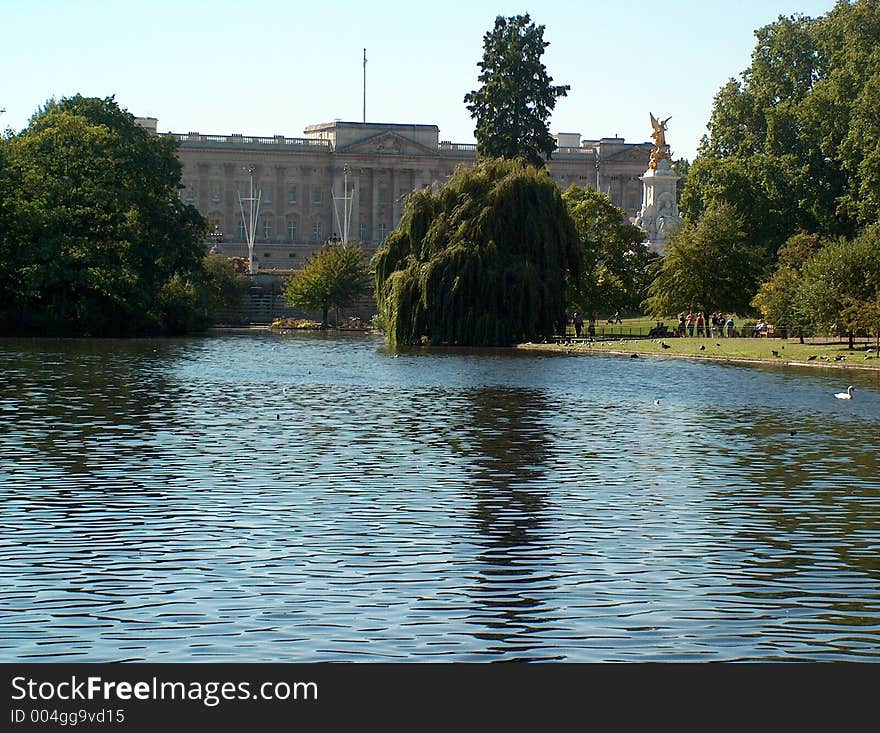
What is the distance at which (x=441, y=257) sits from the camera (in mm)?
70625

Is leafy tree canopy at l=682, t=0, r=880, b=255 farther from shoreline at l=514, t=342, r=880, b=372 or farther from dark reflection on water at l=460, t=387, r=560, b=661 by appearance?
dark reflection on water at l=460, t=387, r=560, b=661

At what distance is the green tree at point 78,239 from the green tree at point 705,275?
27.7m

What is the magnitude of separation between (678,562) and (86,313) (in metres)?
69.7

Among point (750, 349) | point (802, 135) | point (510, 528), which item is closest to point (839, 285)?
point (750, 349)

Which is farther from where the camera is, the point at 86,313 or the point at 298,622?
the point at 86,313

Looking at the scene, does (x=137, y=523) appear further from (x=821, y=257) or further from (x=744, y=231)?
(x=744, y=231)

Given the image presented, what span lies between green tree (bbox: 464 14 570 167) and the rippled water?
55.6 metres

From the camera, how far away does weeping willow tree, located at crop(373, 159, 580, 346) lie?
70812 millimetres

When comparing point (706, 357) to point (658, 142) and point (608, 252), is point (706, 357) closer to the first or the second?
point (608, 252)

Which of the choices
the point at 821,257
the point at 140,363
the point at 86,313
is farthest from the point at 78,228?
the point at 821,257

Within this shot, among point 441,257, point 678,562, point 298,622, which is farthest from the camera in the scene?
point 441,257

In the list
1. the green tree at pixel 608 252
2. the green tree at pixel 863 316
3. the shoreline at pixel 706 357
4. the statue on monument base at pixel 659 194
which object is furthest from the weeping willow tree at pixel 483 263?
the statue on monument base at pixel 659 194
